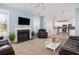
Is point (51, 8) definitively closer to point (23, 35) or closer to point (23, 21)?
point (23, 21)

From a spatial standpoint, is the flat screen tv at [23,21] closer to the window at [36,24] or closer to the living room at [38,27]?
the living room at [38,27]

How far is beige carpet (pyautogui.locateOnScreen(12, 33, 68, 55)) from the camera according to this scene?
273cm

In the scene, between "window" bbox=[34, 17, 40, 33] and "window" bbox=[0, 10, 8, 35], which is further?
"window" bbox=[34, 17, 40, 33]

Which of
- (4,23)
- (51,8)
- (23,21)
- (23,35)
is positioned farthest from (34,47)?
(51,8)

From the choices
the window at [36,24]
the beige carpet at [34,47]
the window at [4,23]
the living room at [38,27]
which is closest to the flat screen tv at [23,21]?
the living room at [38,27]

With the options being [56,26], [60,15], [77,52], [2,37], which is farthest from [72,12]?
[2,37]

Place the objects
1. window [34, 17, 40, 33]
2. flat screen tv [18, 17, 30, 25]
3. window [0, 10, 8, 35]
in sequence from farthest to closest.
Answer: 1. window [34, 17, 40, 33]
2. flat screen tv [18, 17, 30, 25]
3. window [0, 10, 8, 35]

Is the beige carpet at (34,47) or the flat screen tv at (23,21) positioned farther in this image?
the flat screen tv at (23,21)

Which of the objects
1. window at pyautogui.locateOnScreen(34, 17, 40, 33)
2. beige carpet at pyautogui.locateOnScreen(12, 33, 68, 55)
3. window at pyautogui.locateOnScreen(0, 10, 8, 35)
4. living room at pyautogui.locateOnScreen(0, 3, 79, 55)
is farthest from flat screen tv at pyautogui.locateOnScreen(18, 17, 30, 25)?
beige carpet at pyautogui.locateOnScreen(12, 33, 68, 55)

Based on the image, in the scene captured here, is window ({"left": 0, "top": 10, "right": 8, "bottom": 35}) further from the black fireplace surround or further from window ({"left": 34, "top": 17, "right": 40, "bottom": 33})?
window ({"left": 34, "top": 17, "right": 40, "bottom": 33})

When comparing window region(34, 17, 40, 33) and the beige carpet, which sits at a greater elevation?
window region(34, 17, 40, 33)

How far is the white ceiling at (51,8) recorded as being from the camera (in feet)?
9.09

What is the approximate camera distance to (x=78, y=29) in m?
2.86
